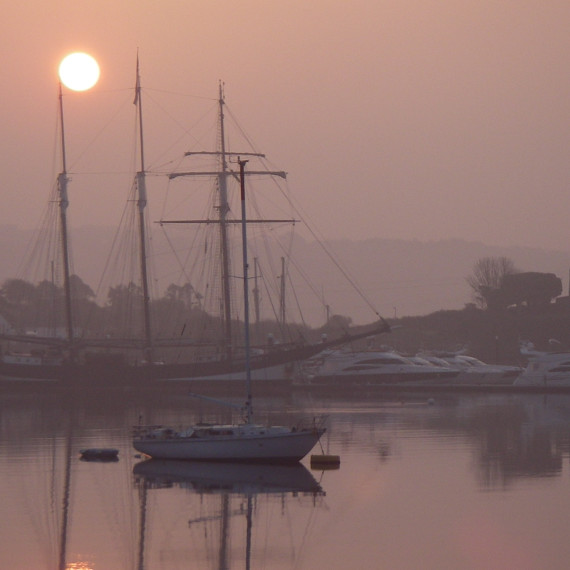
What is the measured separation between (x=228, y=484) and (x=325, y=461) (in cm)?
550

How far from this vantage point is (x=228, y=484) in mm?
37406

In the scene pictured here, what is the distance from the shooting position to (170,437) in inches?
1676

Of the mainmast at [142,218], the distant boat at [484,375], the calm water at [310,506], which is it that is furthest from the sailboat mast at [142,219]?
the calm water at [310,506]

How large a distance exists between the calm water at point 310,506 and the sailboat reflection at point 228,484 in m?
0.06

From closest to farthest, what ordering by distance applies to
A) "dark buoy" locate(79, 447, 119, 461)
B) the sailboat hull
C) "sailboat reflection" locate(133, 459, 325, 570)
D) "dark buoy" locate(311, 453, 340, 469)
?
"sailboat reflection" locate(133, 459, 325, 570)
the sailboat hull
"dark buoy" locate(311, 453, 340, 469)
"dark buoy" locate(79, 447, 119, 461)

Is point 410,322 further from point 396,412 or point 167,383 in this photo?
point 396,412

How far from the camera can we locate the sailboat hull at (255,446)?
40.5 m

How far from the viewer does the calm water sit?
2666cm

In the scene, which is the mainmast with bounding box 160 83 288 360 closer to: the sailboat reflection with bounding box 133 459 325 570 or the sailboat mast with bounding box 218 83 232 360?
the sailboat mast with bounding box 218 83 232 360

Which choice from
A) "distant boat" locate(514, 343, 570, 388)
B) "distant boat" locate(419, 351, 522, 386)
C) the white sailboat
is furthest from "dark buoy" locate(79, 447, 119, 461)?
"distant boat" locate(419, 351, 522, 386)

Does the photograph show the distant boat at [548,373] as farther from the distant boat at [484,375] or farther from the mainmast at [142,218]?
the mainmast at [142,218]

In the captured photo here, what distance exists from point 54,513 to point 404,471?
12798 mm

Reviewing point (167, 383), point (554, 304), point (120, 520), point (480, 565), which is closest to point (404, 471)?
point (120, 520)

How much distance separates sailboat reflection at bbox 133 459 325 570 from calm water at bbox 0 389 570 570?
6 centimetres
